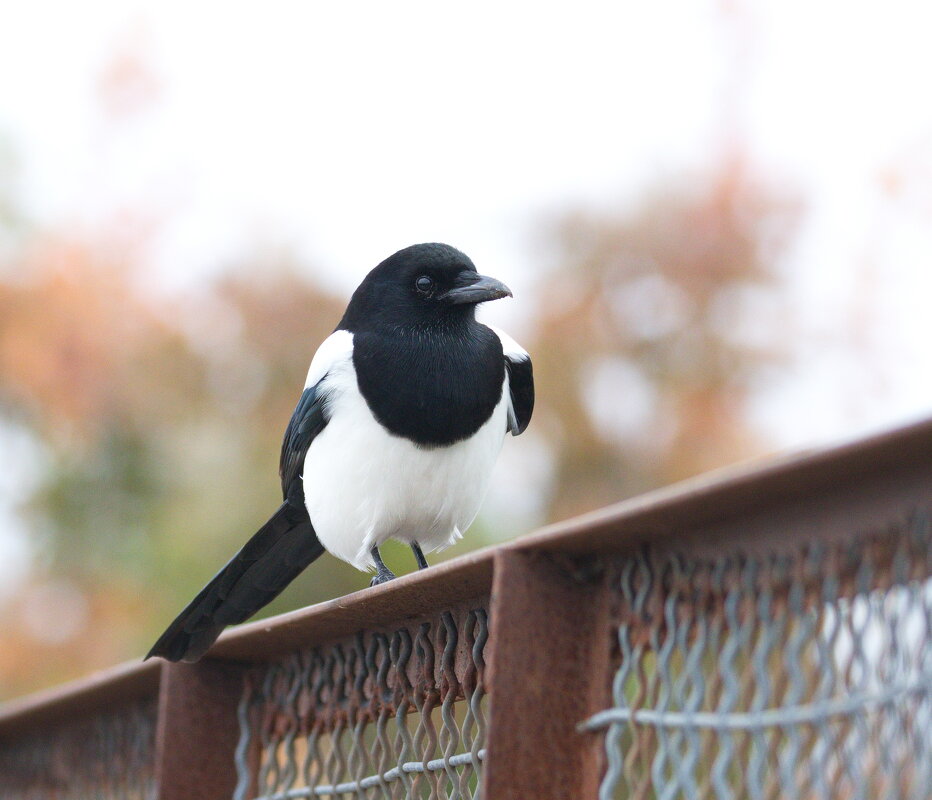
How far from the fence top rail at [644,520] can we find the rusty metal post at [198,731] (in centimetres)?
11

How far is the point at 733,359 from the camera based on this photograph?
9.38 m

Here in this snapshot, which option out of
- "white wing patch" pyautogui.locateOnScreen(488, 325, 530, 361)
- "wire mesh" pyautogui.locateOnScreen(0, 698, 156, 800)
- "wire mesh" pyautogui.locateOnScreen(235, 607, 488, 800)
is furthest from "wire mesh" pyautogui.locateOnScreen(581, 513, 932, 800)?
"white wing patch" pyautogui.locateOnScreen(488, 325, 530, 361)

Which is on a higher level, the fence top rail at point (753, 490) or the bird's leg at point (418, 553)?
the bird's leg at point (418, 553)

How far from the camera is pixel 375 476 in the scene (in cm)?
227

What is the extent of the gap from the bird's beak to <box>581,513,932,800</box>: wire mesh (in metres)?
1.32

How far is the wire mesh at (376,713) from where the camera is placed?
4.28 ft

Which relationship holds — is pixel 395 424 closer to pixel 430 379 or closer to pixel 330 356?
pixel 430 379

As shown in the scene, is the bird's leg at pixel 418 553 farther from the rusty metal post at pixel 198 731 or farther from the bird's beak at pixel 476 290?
the rusty metal post at pixel 198 731

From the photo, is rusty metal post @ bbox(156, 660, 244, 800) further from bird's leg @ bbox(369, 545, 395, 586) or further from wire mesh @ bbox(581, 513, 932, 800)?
wire mesh @ bbox(581, 513, 932, 800)

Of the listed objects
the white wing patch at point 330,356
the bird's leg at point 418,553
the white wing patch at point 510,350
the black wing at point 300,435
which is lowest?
the bird's leg at point 418,553

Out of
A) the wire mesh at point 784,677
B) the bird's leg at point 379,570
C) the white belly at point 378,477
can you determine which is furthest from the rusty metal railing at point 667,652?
the bird's leg at point 379,570

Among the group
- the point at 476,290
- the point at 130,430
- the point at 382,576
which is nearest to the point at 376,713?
the point at 382,576

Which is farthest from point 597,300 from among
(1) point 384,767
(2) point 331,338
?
(1) point 384,767

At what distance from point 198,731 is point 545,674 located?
0.85m
